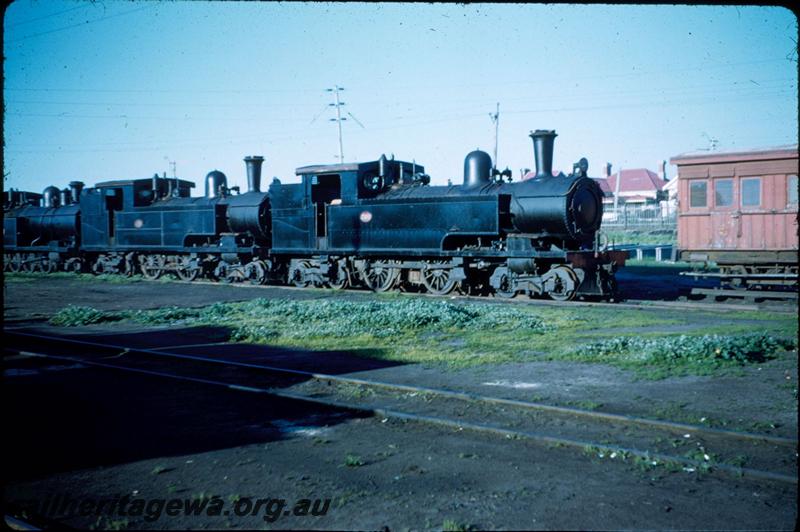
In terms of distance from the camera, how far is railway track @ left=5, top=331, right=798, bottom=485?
5.27m

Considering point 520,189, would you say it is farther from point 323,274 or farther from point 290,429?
point 290,429

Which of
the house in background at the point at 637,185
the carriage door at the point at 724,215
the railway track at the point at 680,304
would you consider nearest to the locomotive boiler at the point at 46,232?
the railway track at the point at 680,304

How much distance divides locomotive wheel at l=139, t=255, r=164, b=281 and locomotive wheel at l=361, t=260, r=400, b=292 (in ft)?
34.3

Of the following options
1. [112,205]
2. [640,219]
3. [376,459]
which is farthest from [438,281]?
[640,219]

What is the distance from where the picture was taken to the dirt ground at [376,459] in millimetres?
4410

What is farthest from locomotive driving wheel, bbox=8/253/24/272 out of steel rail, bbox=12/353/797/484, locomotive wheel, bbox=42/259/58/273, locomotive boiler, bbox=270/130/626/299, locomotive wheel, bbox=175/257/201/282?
steel rail, bbox=12/353/797/484

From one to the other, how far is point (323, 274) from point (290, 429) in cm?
1405

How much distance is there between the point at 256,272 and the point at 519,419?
1722 centimetres

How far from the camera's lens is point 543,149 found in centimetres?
1645

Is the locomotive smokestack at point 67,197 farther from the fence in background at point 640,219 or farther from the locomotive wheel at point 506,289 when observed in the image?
the fence in background at point 640,219

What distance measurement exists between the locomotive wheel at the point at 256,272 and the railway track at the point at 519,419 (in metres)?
12.4

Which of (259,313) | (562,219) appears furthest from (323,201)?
(562,219)

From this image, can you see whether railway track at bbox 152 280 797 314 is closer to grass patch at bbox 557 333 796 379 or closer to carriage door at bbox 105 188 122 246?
grass patch at bbox 557 333 796 379

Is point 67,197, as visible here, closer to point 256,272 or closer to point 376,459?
point 256,272
